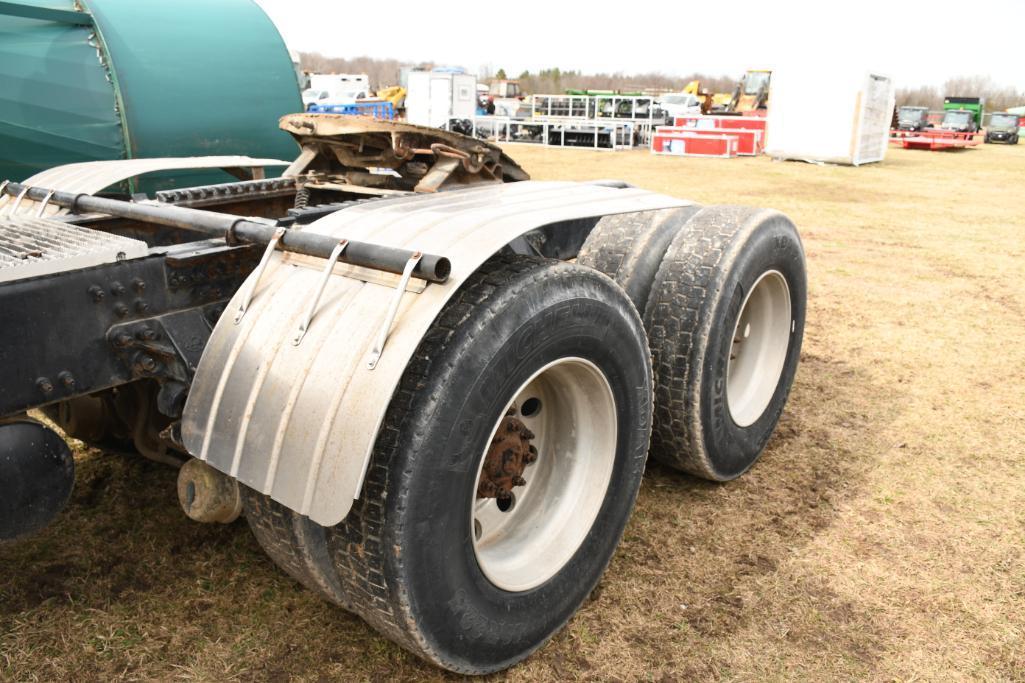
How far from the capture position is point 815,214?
1212 centimetres

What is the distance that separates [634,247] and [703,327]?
472 millimetres

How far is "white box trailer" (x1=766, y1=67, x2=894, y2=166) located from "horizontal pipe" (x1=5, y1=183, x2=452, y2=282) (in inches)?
849

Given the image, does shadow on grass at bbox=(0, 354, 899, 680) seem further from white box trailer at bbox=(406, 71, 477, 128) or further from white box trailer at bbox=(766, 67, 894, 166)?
white box trailer at bbox=(406, 71, 477, 128)

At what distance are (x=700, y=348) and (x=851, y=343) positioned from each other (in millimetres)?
3032

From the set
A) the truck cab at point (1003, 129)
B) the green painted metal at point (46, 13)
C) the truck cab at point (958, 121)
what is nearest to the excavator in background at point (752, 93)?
the truck cab at point (958, 121)

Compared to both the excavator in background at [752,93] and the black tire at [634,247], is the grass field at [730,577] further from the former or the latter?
the excavator in background at [752,93]

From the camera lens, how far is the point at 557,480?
9.00 ft

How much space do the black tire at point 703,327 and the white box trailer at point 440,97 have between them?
1037 inches

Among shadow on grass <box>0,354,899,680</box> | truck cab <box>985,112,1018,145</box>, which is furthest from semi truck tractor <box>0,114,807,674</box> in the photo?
truck cab <box>985,112,1018,145</box>

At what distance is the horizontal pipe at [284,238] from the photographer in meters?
1.92

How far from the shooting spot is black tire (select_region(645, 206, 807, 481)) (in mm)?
3232

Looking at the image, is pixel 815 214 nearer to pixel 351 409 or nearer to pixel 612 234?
pixel 612 234

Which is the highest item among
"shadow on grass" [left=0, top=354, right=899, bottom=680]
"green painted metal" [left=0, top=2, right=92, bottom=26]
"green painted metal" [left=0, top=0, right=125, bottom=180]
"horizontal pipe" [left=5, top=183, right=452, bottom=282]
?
"green painted metal" [left=0, top=2, right=92, bottom=26]

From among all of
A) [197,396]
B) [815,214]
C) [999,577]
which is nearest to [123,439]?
[197,396]
